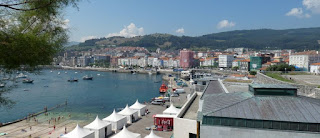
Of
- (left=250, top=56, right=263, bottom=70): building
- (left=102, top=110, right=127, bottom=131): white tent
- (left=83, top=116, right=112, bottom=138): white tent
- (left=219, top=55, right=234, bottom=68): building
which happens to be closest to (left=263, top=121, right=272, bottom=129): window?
(left=83, top=116, right=112, bottom=138): white tent

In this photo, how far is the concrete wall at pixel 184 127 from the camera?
796 cm

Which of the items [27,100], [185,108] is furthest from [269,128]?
[27,100]

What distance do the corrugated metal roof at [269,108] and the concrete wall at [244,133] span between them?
278 mm

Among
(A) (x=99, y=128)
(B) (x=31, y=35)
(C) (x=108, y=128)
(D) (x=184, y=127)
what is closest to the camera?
(B) (x=31, y=35)

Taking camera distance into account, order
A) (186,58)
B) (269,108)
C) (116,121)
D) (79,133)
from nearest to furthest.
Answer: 1. (269,108)
2. (79,133)
3. (116,121)
4. (186,58)

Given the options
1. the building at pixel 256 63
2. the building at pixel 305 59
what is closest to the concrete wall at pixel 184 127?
the building at pixel 305 59

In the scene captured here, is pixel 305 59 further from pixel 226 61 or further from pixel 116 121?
pixel 116 121

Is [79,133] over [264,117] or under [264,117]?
under

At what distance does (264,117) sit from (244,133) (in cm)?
58

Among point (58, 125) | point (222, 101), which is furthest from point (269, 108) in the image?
point (58, 125)

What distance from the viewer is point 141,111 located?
714 inches

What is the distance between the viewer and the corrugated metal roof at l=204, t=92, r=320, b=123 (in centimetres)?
586

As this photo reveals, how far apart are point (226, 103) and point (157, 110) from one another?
1373cm

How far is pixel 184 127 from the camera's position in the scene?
814 cm
